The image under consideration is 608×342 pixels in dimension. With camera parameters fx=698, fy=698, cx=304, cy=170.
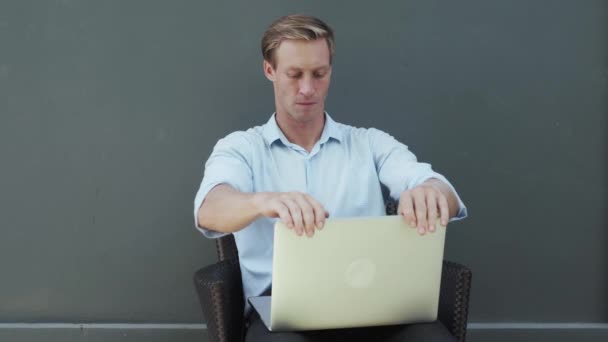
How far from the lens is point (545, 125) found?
3.00 metres

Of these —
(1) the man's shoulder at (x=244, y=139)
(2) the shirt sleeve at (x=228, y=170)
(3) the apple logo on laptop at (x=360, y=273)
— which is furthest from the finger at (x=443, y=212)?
(1) the man's shoulder at (x=244, y=139)

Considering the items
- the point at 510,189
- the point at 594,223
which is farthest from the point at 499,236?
the point at 594,223

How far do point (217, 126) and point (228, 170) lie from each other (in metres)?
0.84

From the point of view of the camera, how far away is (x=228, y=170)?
2.15m

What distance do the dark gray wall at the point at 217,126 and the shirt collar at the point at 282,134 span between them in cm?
48

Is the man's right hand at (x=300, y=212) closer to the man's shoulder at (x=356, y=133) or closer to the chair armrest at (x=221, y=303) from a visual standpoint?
the chair armrest at (x=221, y=303)

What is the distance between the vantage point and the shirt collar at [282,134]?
2428 mm

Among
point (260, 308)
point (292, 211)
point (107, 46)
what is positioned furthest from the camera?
point (107, 46)

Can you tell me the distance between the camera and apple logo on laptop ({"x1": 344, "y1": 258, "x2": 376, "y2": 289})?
1745 mm

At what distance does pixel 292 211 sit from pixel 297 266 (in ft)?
0.46

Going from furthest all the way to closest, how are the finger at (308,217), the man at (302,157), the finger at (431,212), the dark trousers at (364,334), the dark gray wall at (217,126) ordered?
the dark gray wall at (217,126)
the man at (302,157)
the dark trousers at (364,334)
the finger at (431,212)
the finger at (308,217)

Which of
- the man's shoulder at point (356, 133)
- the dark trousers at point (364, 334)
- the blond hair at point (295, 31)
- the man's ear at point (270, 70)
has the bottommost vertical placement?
the dark trousers at point (364, 334)

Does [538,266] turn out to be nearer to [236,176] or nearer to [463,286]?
[463,286]

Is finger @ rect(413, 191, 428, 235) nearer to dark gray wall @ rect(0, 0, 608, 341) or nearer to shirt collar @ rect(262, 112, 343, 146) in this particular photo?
shirt collar @ rect(262, 112, 343, 146)
